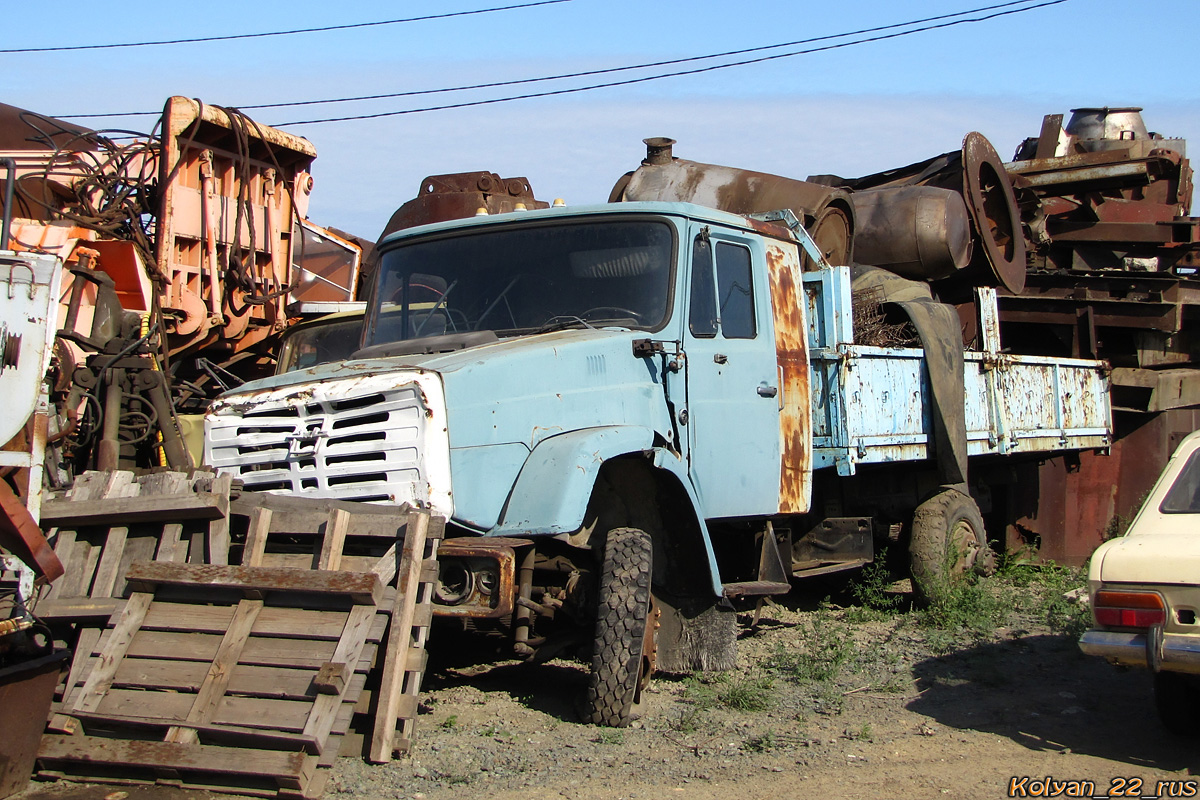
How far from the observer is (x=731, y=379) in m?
5.95

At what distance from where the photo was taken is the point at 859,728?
5066 mm

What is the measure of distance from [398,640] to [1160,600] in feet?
9.31

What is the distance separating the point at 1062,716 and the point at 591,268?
9.95ft

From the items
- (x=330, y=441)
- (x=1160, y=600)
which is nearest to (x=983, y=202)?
(x=1160, y=600)

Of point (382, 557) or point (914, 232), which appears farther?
point (914, 232)

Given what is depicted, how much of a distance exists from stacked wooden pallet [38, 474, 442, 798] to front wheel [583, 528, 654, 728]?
2.75ft

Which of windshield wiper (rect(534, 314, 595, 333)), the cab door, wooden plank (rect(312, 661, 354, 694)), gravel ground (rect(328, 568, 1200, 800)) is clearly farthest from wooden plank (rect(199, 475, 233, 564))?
the cab door

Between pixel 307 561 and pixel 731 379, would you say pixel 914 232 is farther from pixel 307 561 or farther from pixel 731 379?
pixel 307 561

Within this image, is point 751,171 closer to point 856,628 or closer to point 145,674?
point 856,628

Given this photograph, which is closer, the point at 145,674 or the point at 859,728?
the point at 145,674

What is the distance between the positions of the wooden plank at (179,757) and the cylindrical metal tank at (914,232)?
21.0 feet

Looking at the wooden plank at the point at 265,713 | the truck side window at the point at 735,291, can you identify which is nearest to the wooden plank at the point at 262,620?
the wooden plank at the point at 265,713

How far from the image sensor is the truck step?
5.73m

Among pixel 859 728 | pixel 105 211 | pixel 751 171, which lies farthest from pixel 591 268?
pixel 105 211
